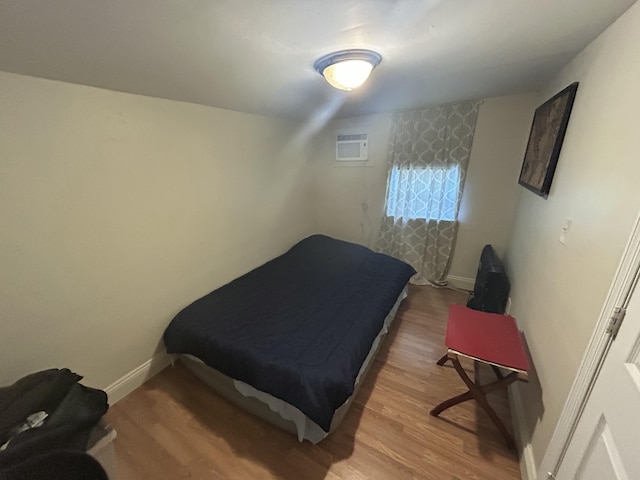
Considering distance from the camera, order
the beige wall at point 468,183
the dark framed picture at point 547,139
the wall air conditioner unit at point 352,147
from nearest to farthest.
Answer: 1. the dark framed picture at point 547,139
2. the beige wall at point 468,183
3. the wall air conditioner unit at point 352,147

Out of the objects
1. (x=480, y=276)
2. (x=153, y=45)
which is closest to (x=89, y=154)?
(x=153, y=45)

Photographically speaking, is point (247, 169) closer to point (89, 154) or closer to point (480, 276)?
point (89, 154)

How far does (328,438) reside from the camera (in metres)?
1.51

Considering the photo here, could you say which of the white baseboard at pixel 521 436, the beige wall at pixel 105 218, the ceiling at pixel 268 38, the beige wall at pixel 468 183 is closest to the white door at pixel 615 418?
the white baseboard at pixel 521 436

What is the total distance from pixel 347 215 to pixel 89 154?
2.77m

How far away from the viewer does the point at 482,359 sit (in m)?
1.38

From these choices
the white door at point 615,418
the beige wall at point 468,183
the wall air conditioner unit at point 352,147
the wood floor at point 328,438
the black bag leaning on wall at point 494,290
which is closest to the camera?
the white door at point 615,418

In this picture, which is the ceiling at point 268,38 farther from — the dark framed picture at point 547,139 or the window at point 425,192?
the window at point 425,192

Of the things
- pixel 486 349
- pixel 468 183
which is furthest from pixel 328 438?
pixel 468 183

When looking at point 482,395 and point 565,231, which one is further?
point 482,395

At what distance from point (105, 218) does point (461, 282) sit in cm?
345

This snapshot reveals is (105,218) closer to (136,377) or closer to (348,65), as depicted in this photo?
(136,377)

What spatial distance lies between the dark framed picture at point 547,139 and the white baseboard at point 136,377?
9.61 ft

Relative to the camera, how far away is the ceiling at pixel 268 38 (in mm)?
890
